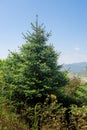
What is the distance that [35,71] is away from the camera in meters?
12.9

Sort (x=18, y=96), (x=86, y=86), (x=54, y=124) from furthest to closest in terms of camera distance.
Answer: (x=18, y=96), (x=86, y=86), (x=54, y=124)

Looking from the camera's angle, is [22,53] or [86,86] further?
[22,53]

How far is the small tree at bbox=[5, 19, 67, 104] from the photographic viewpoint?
12.5 metres

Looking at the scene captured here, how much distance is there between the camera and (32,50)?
43.5ft

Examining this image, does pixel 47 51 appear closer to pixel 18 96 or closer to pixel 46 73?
pixel 46 73

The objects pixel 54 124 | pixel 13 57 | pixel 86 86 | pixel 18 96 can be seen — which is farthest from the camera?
pixel 13 57

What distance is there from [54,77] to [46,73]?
477 millimetres

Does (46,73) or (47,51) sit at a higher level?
(47,51)

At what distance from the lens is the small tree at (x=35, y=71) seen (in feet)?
41.0

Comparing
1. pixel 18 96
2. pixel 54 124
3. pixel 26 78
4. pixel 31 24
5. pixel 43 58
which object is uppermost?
pixel 31 24

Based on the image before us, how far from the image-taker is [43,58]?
1308 cm

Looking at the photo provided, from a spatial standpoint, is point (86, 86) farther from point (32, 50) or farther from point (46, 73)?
point (32, 50)

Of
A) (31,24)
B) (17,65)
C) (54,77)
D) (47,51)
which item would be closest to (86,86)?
(54,77)

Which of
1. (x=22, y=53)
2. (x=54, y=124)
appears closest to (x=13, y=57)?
(x=22, y=53)
